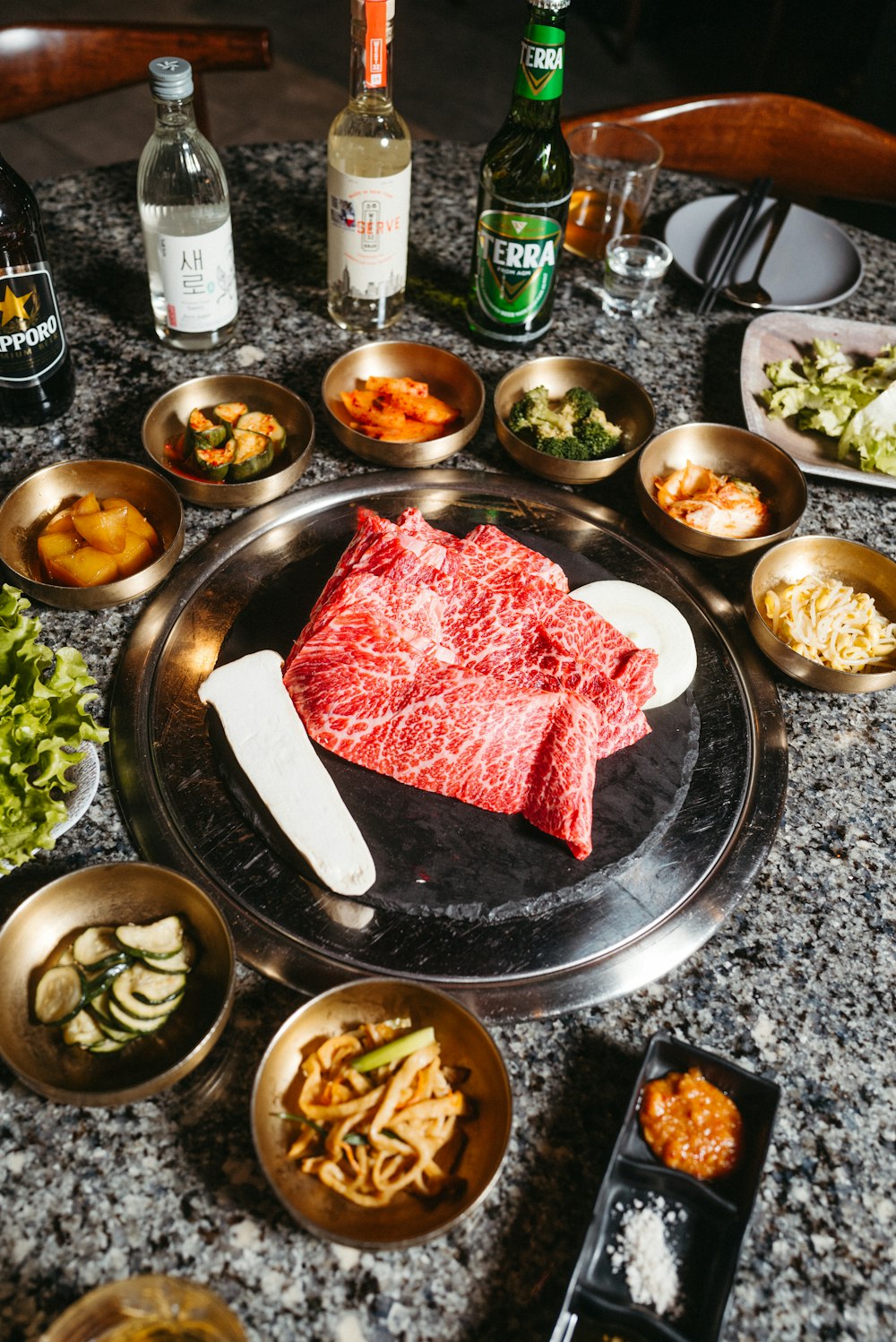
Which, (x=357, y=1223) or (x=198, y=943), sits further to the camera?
(x=198, y=943)

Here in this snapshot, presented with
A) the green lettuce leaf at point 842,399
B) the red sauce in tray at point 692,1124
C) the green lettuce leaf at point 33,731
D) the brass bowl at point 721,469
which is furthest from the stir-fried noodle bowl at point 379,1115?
the green lettuce leaf at point 842,399

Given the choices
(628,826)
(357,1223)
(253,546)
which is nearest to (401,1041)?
(357,1223)

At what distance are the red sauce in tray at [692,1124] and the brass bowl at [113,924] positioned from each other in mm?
695

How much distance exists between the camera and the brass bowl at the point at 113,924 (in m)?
1.49

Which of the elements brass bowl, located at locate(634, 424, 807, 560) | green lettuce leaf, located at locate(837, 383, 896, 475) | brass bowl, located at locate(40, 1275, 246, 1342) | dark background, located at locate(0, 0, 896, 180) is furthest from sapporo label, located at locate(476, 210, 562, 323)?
dark background, located at locate(0, 0, 896, 180)

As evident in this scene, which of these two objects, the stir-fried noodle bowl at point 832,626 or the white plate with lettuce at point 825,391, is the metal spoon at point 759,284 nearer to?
the white plate with lettuce at point 825,391

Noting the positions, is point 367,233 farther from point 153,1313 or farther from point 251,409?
point 153,1313

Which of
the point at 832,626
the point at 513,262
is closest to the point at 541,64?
the point at 513,262

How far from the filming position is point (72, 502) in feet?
7.47

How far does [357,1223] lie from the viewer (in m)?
1.41

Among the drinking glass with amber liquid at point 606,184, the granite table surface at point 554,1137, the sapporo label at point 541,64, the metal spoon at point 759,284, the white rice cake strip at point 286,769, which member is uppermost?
the sapporo label at point 541,64

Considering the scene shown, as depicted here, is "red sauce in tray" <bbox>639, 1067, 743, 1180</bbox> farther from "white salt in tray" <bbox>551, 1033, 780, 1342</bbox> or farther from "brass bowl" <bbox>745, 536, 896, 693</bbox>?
"brass bowl" <bbox>745, 536, 896, 693</bbox>

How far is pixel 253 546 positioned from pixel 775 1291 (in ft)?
5.91

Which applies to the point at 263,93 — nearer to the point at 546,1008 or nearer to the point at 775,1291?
the point at 546,1008
